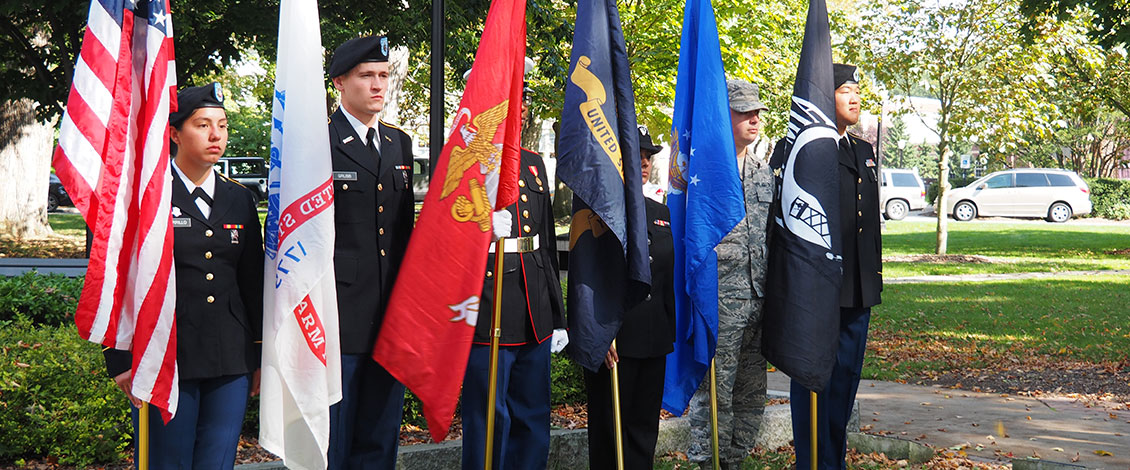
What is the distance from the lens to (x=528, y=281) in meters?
4.57

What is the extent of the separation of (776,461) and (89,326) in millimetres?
4144

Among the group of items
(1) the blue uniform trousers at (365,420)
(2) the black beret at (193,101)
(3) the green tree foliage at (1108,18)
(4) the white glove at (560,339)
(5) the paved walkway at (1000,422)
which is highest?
(3) the green tree foliage at (1108,18)

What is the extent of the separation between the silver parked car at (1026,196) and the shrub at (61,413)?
109ft

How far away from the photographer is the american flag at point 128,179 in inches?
140

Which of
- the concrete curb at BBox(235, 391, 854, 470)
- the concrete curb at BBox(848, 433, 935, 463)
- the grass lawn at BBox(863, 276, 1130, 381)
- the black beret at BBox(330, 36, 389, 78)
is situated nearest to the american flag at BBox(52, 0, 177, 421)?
the black beret at BBox(330, 36, 389, 78)

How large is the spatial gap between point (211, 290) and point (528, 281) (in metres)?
1.44

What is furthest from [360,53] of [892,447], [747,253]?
[892,447]

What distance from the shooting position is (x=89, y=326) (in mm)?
3562

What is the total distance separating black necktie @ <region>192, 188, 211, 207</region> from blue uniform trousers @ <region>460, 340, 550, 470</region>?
141 centimetres

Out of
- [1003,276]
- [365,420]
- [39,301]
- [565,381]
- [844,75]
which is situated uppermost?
[844,75]

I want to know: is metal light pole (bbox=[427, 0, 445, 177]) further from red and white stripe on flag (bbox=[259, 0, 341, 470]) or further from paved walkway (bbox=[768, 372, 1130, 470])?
paved walkway (bbox=[768, 372, 1130, 470])

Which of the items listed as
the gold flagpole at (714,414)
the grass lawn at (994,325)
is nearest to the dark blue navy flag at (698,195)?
the gold flagpole at (714,414)

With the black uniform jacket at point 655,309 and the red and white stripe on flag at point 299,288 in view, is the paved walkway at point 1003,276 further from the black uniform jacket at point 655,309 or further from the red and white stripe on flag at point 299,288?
the red and white stripe on flag at point 299,288

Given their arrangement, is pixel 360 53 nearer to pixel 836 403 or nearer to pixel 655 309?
pixel 655 309
